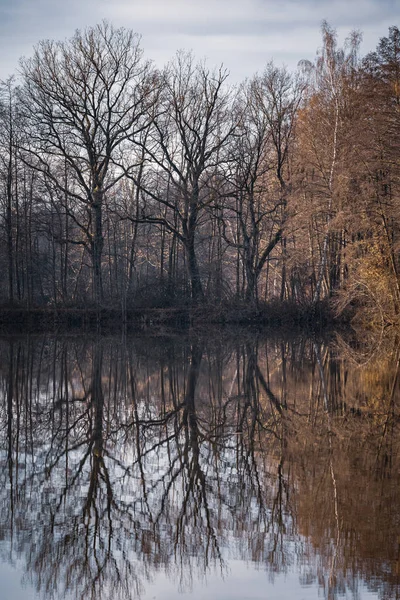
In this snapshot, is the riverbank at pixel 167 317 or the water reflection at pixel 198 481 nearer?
the water reflection at pixel 198 481

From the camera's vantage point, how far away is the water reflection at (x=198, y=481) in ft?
15.8

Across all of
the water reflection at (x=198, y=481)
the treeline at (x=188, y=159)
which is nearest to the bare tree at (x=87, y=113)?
the treeline at (x=188, y=159)

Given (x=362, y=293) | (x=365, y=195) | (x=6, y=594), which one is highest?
(x=365, y=195)

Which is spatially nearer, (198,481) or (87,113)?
(198,481)

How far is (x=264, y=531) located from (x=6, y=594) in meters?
1.93

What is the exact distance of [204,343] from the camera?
23.5 metres

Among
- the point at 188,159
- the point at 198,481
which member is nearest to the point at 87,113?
the point at 188,159

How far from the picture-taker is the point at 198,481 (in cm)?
671

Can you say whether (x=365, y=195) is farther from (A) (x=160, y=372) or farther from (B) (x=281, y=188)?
(A) (x=160, y=372)

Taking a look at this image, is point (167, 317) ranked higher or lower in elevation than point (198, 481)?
higher

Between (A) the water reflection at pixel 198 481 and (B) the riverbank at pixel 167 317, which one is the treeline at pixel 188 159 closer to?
(B) the riverbank at pixel 167 317

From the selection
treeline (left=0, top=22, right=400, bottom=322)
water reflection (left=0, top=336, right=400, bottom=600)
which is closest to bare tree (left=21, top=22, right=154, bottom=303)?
treeline (left=0, top=22, right=400, bottom=322)

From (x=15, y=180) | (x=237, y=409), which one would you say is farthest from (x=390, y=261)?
(x=15, y=180)

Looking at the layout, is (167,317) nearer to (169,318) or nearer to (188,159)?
(169,318)
